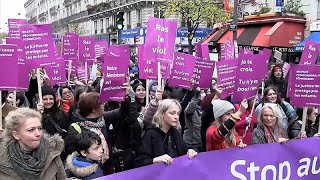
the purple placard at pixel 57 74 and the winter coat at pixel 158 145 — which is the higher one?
the purple placard at pixel 57 74

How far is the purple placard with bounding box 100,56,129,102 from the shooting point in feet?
15.9

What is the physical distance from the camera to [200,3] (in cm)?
2914

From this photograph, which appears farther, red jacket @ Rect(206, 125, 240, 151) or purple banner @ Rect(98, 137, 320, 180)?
red jacket @ Rect(206, 125, 240, 151)

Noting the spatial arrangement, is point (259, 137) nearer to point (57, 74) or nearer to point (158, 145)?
point (158, 145)

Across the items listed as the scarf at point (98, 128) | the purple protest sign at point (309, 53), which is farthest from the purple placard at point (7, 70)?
the purple protest sign at point (309, 53)

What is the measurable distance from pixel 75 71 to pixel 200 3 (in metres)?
20.8

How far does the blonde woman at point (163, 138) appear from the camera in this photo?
3842mm

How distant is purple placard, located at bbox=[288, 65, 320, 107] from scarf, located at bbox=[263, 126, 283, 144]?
1.15 ft

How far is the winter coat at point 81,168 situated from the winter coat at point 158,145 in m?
0.57

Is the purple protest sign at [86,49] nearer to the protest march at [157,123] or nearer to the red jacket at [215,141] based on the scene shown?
the protest march at [157,123]

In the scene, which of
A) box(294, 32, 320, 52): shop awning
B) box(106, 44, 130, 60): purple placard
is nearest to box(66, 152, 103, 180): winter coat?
box(106, 44, 130, 60): purple placard

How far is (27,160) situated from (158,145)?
4.07ft

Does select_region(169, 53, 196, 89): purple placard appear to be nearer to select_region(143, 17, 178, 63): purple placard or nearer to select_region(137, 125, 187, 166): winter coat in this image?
select_region(143, 17, 178, 63): purple placard

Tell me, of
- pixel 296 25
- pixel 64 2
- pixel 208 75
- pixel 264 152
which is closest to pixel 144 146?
pixel 264 152
